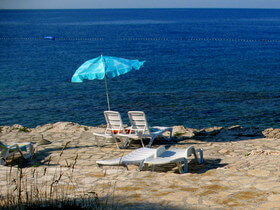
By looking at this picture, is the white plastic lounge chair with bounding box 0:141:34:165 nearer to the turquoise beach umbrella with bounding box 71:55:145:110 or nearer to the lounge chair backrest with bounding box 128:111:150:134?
the turquoise beach umbrella with bounding box 71:55:145:110

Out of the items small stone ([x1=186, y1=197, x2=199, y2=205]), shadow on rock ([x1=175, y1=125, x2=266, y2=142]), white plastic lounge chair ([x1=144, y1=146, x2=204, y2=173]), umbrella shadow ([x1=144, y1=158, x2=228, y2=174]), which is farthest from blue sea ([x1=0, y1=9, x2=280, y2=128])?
small stone ([x1=186, y1=197, x2=199, y2=205])

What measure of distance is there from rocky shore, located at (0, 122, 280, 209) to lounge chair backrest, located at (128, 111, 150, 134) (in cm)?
48

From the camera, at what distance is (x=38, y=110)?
773 inches

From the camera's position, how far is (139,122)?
9992mm

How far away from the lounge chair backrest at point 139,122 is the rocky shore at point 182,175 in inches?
18.8

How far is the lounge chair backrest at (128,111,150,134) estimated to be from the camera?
9859mm

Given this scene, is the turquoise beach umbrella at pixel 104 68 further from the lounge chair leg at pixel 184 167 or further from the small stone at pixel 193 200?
the small stone at pixel 193 200

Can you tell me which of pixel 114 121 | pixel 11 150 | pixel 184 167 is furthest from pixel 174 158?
pixel 11 150

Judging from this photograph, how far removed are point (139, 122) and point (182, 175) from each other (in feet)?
11.1

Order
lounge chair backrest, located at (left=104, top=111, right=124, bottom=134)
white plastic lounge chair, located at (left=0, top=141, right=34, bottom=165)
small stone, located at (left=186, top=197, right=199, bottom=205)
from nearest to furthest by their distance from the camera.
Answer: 1. small stone, located at (left=186, top=197, right=199, bottom=205)
2. white plastic lounge chair, located at (left=0, top=141, right=34, bottom=165)
3. lounge chair backrest, located at (left=104, top=111, right=124, bottom=134)

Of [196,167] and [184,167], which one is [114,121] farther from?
[184,167]

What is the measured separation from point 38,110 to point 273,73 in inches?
737

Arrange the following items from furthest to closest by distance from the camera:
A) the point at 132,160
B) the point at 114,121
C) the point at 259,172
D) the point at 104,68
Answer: the point at 104,68
the point at 114,121
the point at 132,160
the point at 259,172

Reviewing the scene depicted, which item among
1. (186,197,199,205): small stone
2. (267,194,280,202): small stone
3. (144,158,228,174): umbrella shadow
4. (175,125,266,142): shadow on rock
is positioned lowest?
(144,158,228,174): umbrella shadow
